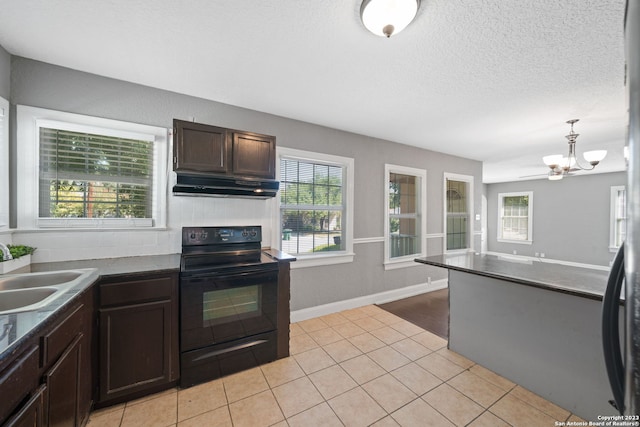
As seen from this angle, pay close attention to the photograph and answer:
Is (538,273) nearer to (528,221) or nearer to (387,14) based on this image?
(387,14)

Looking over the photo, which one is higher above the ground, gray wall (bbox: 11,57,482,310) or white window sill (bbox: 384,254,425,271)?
gray wall (bbox: 11,57,482,310)

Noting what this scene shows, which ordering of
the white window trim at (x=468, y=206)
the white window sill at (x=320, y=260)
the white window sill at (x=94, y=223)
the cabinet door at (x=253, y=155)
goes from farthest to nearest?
the white window trim at (x=468, y=206), the white window sill at (x=320, y=260), the cabinet door at (x=253, y=155), the white window sill at (x=94, y=223)

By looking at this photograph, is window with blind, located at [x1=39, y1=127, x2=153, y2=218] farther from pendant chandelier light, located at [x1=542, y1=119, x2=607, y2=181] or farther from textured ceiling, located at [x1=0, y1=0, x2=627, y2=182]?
pendant chandelier light, located at [x1=542, y1=119, x2=607, y2=181]

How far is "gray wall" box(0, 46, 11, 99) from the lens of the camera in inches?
70.6

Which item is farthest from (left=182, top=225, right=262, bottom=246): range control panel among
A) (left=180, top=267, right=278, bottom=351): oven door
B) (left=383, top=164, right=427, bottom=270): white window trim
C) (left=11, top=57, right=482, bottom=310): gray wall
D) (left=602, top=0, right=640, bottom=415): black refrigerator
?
(left=602, top=0, right=640, bottom=415): black refrigerator

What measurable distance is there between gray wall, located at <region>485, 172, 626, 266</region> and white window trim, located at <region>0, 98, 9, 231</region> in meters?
9.85

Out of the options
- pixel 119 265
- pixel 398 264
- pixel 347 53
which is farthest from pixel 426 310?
pixel 119 265

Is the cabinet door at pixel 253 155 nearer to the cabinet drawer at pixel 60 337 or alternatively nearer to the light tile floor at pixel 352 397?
the cabinet drawer at pixel 60 337

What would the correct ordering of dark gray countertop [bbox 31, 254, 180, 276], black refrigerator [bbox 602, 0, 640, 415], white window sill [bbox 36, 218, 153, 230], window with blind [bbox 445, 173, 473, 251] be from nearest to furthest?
black refrigerator [bbox 602, 0, 640, 415], dark gray countertop [bbox 31, 254, 180, 276], white window sill [bbox 36, 218, 153, 230], window with blind [bbox 445, 173, 473, 251]

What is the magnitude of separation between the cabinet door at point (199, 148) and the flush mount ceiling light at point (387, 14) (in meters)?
1.48

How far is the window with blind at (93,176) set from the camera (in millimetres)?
2004

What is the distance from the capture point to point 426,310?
351 cm

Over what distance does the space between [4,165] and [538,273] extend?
12.7 feet

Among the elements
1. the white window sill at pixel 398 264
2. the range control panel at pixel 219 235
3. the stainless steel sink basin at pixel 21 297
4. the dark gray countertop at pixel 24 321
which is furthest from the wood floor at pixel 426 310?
the stainless steel sink basin at pixel 21 297
